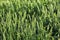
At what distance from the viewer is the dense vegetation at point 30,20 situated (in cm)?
501

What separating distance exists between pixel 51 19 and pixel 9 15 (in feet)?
4.00

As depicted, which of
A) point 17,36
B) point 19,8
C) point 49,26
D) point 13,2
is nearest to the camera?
point 17,36

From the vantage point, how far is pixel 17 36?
489 centimetres

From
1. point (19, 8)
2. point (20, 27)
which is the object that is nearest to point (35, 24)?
point (20, 27)

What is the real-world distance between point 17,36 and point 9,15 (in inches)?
42.7

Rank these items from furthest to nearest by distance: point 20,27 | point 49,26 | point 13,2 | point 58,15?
point 13,2, point 58,15, point 49,26, point 20,27

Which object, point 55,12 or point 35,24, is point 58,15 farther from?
point 35,24

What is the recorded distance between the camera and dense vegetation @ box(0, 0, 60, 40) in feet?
16.4

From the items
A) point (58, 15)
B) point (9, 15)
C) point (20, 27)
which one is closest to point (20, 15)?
point (9, 15)

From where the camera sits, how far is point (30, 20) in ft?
18.7

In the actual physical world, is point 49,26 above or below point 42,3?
below

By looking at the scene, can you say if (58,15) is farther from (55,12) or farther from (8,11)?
(8,11)

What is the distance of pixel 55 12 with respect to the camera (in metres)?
6.38

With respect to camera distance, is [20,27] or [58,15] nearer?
[20,27]
